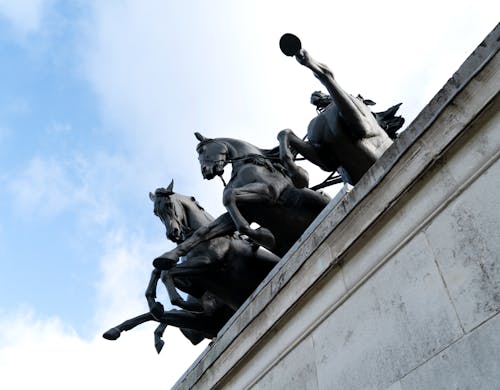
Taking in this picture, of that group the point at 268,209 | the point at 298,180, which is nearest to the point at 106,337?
the point at 268,209

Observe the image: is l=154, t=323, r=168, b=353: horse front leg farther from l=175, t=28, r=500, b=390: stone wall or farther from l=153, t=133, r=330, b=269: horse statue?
l=175, t=28, r=500, b=390: stone wall

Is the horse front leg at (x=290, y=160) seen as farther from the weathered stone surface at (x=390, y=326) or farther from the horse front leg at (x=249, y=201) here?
the weathered stone surface at (x=390, y=326)

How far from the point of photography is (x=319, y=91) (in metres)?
9.41

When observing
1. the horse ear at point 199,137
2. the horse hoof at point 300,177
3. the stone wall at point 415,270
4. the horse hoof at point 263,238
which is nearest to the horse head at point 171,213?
the horse ear at point 199,137

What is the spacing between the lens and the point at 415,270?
4301mm

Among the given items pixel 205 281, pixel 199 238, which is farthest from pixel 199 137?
pixel 205 281

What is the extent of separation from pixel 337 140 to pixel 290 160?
662mm

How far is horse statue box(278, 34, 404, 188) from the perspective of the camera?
7.98 m

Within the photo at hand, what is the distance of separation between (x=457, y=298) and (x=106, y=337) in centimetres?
758

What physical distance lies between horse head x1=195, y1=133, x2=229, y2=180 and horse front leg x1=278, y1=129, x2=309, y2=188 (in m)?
1.91

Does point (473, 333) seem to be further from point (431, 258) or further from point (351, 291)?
point (351, 291)

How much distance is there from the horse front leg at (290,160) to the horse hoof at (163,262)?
208 centimetres

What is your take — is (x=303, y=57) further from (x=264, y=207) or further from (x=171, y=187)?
(x=171, y=187)

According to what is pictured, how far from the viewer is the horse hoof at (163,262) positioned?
8.95 meters
